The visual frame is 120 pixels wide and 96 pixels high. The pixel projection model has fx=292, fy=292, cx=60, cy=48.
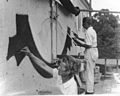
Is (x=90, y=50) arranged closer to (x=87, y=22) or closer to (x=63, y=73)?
(x=87, y=22)

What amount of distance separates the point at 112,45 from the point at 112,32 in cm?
28

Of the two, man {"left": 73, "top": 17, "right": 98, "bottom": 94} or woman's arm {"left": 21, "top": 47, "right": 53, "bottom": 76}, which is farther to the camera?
man {"left": 73, "top": 17, "right": 98, "bottom": 94}

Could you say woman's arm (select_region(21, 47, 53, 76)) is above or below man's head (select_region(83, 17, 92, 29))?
below

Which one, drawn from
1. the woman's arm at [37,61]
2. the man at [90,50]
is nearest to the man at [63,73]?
the woman's arm at [37,61]

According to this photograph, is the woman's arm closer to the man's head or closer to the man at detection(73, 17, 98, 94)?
the man at detection(73, 17, 98, 94)

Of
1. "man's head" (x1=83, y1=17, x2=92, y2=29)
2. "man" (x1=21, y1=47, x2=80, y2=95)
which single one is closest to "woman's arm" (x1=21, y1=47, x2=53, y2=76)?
"man" (x1=21, y1=47, x2=80, y2=95)

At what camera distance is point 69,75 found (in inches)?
116

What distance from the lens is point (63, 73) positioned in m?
2.96

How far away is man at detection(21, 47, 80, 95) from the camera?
9.38ft

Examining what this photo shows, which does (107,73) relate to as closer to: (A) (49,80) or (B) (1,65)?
(A) (49,80)

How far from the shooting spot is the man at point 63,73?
2.86m

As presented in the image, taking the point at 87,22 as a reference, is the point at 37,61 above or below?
below

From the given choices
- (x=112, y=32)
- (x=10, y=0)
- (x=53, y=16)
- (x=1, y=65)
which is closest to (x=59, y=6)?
(x=53, y=16)

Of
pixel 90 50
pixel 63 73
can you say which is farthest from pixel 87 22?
pixel 63 73
